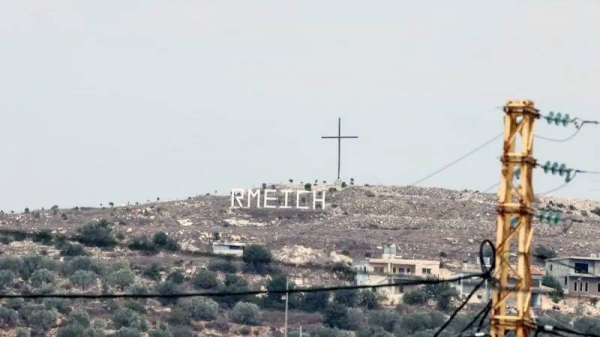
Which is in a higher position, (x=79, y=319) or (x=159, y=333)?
(x=79, y=319)

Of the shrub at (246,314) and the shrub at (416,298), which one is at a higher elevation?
the shrub at (416,298)

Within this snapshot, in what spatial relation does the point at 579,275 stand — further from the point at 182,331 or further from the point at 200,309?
the point at 182,331

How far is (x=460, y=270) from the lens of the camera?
18350 centimetres

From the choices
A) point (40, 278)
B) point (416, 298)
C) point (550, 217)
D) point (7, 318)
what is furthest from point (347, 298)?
point (550, 217)

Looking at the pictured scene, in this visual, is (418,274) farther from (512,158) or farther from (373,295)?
(512,158)

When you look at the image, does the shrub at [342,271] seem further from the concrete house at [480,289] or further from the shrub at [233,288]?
the concrete house at [480,289]

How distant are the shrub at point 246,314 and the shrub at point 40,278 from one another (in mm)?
16827

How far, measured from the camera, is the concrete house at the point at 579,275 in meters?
183

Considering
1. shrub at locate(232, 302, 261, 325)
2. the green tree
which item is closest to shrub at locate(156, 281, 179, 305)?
shrub at locate(232, 302, 261, 325)

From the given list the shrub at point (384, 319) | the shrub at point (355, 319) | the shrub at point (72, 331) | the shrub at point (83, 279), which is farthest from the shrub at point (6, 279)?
the shrub at point (384, 319)

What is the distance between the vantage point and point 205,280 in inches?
7111

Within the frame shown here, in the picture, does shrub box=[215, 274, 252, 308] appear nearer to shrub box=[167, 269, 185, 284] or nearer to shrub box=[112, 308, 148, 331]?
shrub box=[167, 269, 185, 284]

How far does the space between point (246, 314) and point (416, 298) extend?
17.4 meters

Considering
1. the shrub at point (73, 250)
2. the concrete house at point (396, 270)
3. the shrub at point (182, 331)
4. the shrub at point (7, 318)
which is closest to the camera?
the shrub at point (7, 318)
